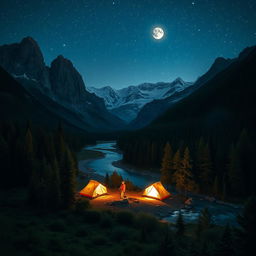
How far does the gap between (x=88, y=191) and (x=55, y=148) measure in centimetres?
2016

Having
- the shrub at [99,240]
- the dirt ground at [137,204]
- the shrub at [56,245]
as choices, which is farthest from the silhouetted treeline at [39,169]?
the shrub at [56,245]

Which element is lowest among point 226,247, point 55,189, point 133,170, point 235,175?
point 133,170

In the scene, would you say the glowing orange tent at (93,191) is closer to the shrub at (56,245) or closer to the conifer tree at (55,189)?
the conifer tree at (55,189)

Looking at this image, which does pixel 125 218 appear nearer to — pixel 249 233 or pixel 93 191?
pixel 93 191

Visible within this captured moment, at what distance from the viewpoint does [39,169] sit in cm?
3462

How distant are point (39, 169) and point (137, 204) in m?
16.5

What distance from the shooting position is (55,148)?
48250 millimetres

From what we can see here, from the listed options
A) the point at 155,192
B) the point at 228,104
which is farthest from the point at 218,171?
the point at 228,104

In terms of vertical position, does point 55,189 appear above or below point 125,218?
above

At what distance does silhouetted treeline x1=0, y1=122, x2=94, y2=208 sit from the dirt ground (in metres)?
5.49

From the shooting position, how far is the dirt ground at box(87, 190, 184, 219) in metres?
27.2

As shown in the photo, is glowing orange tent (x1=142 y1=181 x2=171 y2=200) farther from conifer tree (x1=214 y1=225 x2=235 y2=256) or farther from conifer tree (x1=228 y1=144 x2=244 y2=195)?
conifer tree (x1=214 y1=225 x2=235 y2=256)

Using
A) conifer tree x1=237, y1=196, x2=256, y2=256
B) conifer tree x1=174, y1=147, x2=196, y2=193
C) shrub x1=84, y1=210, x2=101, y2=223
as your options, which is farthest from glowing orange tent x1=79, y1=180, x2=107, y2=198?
conifer tree x1=237, y1=196, x2=256, y2=256

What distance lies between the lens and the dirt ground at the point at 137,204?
89.4 ft
